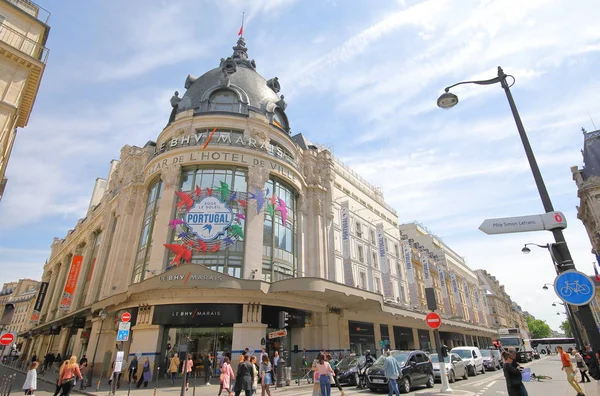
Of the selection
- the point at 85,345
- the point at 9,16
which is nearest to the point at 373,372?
the point at 85,345

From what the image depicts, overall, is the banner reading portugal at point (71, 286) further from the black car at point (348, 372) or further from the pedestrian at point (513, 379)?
the pedestrian at point (513, 379)

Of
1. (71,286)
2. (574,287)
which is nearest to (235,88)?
(574,287)

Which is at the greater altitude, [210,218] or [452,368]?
[210,218]

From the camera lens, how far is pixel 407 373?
47.3 feet

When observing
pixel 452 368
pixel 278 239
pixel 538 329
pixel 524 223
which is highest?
pixel 278 239

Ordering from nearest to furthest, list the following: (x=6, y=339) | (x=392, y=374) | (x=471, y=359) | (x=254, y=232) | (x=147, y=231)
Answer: (x=392, y=374) → (x=6, y=339) → (x=471, y=359) → (x=254, y=232) → (x=147, y=231)

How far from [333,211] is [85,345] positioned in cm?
2503

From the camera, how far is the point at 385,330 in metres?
33.2

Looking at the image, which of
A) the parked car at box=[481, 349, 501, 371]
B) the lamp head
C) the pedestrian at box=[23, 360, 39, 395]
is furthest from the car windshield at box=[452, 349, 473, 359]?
the pedestrian at box=[23, 360, 39, 395]

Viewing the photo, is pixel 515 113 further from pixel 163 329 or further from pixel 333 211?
pixel 333 211

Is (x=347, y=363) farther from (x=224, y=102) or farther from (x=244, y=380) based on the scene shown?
(x=224, y=102)

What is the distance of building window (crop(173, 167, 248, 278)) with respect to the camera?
22484 millimetres

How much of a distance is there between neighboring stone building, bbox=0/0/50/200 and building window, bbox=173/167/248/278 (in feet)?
34.6

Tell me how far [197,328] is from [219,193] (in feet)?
30.6
